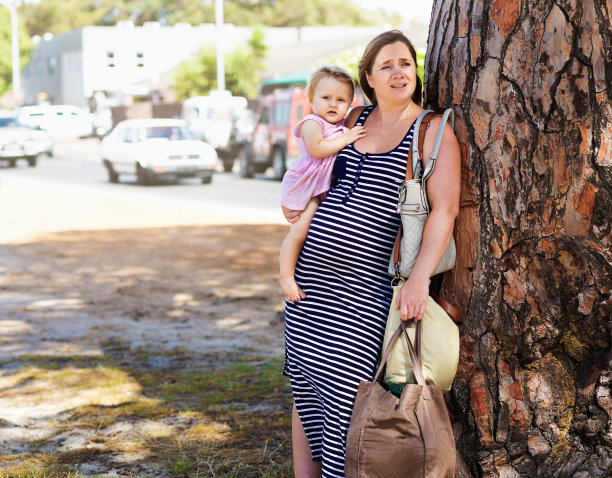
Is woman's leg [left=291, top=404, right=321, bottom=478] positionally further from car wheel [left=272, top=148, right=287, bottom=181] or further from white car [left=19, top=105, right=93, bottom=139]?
white car [left=19, top=105, right=93, bottom=139]

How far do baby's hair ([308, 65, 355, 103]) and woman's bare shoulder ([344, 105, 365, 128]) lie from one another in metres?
0.05

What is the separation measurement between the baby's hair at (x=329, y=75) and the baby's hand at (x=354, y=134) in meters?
0.23

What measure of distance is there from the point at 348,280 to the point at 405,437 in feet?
1.87

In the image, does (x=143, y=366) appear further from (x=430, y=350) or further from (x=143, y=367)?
(x=430, y=350)

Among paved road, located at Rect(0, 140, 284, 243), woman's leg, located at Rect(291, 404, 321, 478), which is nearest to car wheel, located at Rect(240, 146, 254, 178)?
paved road, located at Rect(0, 140, 284, 243)

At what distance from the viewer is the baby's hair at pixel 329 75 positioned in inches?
134

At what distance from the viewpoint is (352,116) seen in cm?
342

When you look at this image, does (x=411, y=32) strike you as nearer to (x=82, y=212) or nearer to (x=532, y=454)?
(x=82, y=212)

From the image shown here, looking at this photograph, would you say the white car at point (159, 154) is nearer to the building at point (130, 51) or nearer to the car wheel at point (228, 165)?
the car wheel at point (228, 165)

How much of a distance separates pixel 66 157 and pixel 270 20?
48410mm

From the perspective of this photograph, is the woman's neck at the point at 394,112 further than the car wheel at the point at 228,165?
No

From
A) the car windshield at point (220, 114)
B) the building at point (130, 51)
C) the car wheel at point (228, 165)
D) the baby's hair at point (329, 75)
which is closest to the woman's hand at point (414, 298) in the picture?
the baby's hair at point (329, 75)

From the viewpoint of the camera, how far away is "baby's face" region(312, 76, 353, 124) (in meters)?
3.37

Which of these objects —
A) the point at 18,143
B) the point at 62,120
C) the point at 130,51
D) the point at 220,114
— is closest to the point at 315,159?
the point at 18,143
